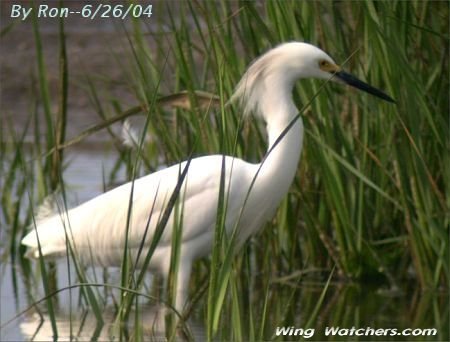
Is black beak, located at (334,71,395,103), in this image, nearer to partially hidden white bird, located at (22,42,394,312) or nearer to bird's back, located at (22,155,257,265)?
partially hidden white bird, located at (22,42,394,312)

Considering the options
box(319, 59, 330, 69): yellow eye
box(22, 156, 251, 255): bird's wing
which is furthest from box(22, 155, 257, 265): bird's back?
box(319, 59, 330, 69): yellow eye

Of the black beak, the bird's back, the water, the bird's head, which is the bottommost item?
the water

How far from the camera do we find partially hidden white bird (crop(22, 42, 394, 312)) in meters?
5.09

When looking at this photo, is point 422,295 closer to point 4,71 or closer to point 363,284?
point 363,284

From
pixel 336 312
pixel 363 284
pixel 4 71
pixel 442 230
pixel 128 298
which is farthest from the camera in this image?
pixel 4 71

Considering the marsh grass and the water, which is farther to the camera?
the marsh grass

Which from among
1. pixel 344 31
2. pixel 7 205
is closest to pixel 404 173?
pixel 344 31

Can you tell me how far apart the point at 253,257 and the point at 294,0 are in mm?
1371

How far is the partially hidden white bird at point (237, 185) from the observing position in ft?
16.7

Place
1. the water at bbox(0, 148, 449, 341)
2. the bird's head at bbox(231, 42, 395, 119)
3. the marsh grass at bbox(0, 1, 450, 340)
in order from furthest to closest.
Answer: the bird's head at bbox(231, 42, 395, 119), the marsh grass at bbox(0, 1, 450, 340), the water at bbox(0, 148, 449, 341)

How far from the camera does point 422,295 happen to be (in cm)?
530

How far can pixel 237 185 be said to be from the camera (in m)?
5.10

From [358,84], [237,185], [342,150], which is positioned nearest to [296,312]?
[237,185]

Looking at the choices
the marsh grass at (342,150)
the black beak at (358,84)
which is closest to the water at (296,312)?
the marsh grass at (342,150)
